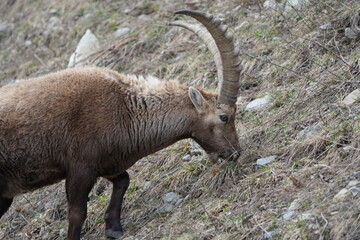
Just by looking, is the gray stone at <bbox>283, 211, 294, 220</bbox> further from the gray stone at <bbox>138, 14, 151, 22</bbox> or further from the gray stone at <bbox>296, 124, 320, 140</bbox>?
the gray stone at <bbox>138, 14, 151, 22</bbox>

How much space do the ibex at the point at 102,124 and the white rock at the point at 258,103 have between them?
1.12 meters

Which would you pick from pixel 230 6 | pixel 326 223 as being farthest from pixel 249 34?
pixel 326 223

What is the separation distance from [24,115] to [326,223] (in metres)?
3.58

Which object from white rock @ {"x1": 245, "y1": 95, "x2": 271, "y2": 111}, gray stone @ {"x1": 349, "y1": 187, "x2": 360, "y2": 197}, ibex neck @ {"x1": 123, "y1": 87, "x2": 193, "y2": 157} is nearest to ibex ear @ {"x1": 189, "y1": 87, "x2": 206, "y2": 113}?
ibex neck @ {"x1": 123, "y1": 87, "x2": 193, "y2": 157}

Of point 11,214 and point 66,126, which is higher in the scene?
point 66,126

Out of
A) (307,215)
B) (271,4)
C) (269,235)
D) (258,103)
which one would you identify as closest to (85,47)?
(271,4)

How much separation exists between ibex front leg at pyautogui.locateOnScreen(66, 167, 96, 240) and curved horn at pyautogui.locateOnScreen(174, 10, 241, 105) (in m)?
1.82

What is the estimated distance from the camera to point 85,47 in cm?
1238

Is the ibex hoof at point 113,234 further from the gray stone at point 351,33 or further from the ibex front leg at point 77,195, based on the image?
the gray stone at point 351,33

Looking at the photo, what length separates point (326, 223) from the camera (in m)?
5.32

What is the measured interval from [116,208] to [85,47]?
5536 millimetres

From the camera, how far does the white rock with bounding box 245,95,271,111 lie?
8.57 m

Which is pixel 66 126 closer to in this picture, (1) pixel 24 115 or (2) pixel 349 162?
(1) pixel 24 115

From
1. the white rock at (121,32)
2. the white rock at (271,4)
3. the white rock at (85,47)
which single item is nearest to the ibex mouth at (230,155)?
the white rock at (271,4)
